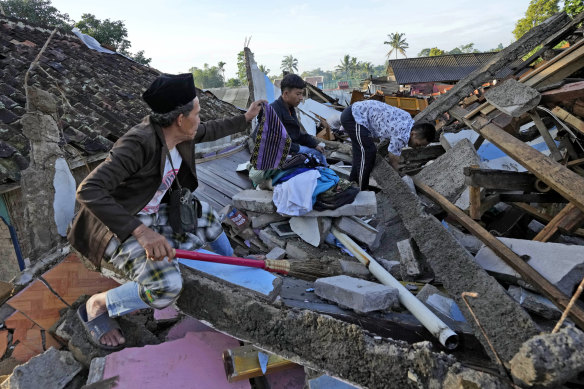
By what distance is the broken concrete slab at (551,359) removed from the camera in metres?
1.41

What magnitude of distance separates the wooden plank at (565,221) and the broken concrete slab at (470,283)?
891 mm

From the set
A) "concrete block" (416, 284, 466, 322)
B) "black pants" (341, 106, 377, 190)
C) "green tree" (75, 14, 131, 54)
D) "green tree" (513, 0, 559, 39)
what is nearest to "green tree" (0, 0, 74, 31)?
"green tree" (75, 14, 131, 54)

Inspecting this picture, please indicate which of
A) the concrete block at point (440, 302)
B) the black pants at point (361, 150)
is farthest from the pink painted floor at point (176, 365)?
the black pants at point (361, 150)

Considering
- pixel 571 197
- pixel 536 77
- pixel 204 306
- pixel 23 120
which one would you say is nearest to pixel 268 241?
pixel 204 306

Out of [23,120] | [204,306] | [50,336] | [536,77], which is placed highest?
[536,77]

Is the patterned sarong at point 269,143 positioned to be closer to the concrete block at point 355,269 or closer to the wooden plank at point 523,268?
the concrete block at point 355,269

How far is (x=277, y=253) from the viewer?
364 cm

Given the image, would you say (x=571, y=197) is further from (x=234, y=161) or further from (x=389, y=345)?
(x=234, y=161)

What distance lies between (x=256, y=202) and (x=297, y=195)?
1.79ft

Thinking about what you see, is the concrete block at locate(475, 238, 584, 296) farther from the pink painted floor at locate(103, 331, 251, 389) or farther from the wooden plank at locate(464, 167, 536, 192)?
the pink painted floor at locate(103, 331, 251, 389)

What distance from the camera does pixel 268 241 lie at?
12.6ft

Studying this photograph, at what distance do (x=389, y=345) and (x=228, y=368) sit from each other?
101cm

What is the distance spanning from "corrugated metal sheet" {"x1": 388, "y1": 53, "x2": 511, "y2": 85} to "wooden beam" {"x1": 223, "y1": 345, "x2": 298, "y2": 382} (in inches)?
1107

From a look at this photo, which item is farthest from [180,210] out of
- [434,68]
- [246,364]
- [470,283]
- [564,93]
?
[434,68]
